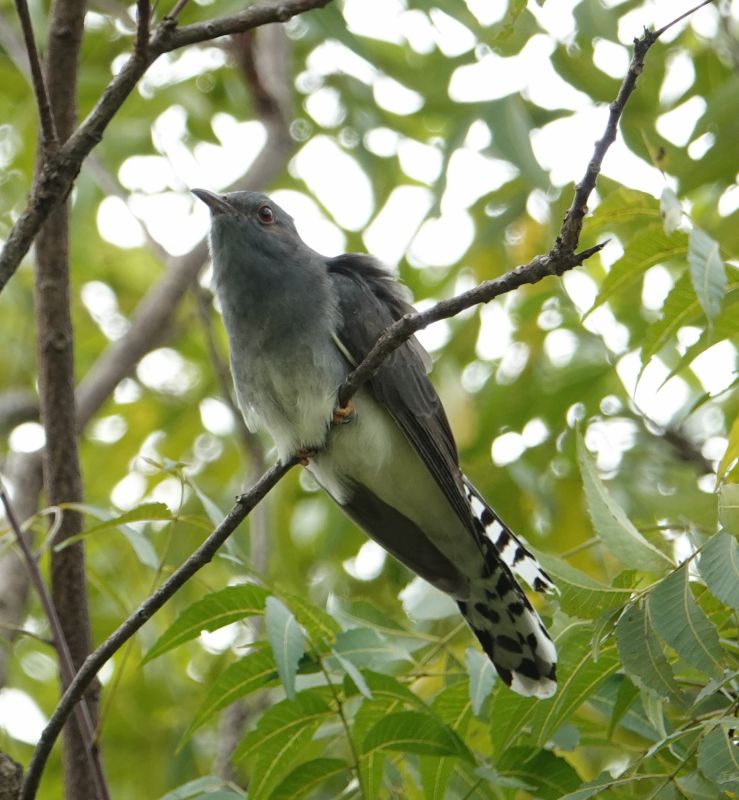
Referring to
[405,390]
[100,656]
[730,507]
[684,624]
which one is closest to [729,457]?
[730,507]

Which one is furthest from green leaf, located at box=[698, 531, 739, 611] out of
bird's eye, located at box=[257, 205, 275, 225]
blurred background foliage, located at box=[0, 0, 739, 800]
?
bird's eye, located at box=[257, 205, 275, 225]

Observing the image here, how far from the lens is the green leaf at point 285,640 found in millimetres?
2793

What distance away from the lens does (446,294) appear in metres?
5.75

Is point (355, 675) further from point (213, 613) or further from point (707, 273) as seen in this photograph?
point (707, 273)

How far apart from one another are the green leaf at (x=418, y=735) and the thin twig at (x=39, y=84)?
1825 mm

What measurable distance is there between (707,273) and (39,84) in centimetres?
181

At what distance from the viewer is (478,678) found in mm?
3234

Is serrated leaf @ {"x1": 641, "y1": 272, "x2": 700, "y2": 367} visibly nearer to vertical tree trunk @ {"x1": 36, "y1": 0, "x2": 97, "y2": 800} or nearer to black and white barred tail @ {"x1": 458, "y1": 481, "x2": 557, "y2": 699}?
black and white barred tail @ {"x1": 458, "y1": 481, "x2": 557, "y2": 699}

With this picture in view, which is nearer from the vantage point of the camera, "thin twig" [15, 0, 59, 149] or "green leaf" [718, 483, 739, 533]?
"green leaf" [718, 483, 739, 533]

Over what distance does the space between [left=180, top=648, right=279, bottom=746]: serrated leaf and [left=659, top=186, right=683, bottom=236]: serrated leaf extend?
1580 mm

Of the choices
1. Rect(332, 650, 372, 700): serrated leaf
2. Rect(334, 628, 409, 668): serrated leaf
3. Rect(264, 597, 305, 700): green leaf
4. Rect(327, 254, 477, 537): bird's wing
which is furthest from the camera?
Rect(327, 254, 477, 537): bird's wing

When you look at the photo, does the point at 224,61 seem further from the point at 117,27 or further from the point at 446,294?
the point at 446,294

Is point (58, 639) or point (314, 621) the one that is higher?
point (58, 639)

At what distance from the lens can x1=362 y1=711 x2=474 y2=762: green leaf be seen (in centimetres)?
301
